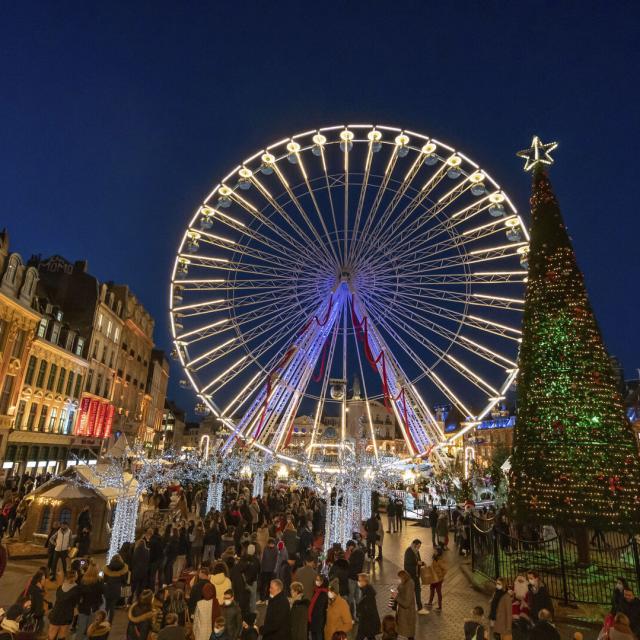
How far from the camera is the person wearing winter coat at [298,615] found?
7.11 m

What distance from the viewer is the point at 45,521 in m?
15.6

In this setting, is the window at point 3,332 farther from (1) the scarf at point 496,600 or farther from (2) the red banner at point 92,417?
(1) the scarf at point 496,600

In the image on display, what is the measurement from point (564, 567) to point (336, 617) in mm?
6892

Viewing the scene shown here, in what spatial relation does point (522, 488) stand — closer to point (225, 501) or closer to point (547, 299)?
point (547, 299)

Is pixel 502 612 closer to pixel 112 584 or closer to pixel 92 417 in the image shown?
pixel 112 584

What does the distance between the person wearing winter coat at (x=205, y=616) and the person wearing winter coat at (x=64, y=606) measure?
1.97 meters

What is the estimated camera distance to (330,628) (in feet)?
24.4

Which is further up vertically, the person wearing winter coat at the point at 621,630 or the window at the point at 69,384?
the window at the point at 69,384

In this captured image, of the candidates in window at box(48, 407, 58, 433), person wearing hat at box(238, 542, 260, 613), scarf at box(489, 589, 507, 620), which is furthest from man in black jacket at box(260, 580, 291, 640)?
window at box(48, 407, 58, 433)

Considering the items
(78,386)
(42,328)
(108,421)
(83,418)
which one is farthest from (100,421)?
(42,328)

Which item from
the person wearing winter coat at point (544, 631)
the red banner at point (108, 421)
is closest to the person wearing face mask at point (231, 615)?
the person wearing winter coat at point (544, 631)

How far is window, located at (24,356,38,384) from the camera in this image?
32844 mm

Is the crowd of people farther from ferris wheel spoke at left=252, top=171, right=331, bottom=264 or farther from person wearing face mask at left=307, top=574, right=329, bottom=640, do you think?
ferris wheel spoke at left=252, top=171, right=331, bottom=264

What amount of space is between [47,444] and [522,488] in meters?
35.0
